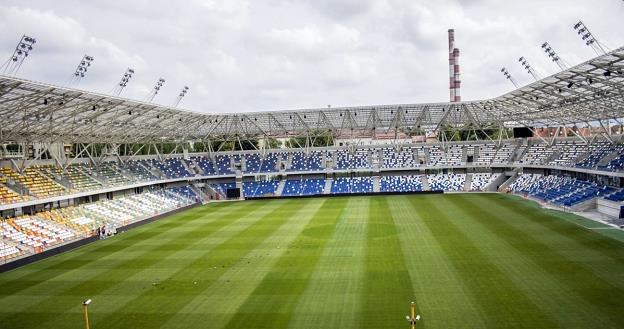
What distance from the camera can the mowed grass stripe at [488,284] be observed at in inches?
538

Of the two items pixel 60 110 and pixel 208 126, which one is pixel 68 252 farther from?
pixel 208 126

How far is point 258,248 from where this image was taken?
993 inches

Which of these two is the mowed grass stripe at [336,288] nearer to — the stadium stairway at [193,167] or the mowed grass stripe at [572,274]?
the mowed grass stripe at [572,274]

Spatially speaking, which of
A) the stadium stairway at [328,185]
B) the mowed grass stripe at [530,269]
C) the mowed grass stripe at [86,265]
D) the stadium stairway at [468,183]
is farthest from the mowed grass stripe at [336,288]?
the stadium stairway at [468,183]

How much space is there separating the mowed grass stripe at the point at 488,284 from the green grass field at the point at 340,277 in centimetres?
6

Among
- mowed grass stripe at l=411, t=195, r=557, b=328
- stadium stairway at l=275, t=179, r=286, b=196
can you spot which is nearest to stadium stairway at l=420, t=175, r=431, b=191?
stadium stairway at l=275, t=179, r=286, b=196

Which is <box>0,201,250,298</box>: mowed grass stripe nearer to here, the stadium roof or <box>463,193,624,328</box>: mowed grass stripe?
the stadium roof

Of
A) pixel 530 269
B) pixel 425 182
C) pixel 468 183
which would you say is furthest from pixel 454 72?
pixel 530 269

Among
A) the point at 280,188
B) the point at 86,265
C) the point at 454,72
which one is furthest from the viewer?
the point at 454,72

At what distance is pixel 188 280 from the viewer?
19656mm

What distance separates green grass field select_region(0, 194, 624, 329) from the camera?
48.2 ft

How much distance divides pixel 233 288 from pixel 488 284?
33.4 ft

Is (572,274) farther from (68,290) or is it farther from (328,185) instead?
(328,185)

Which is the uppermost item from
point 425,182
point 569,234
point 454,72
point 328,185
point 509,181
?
point 454,72
